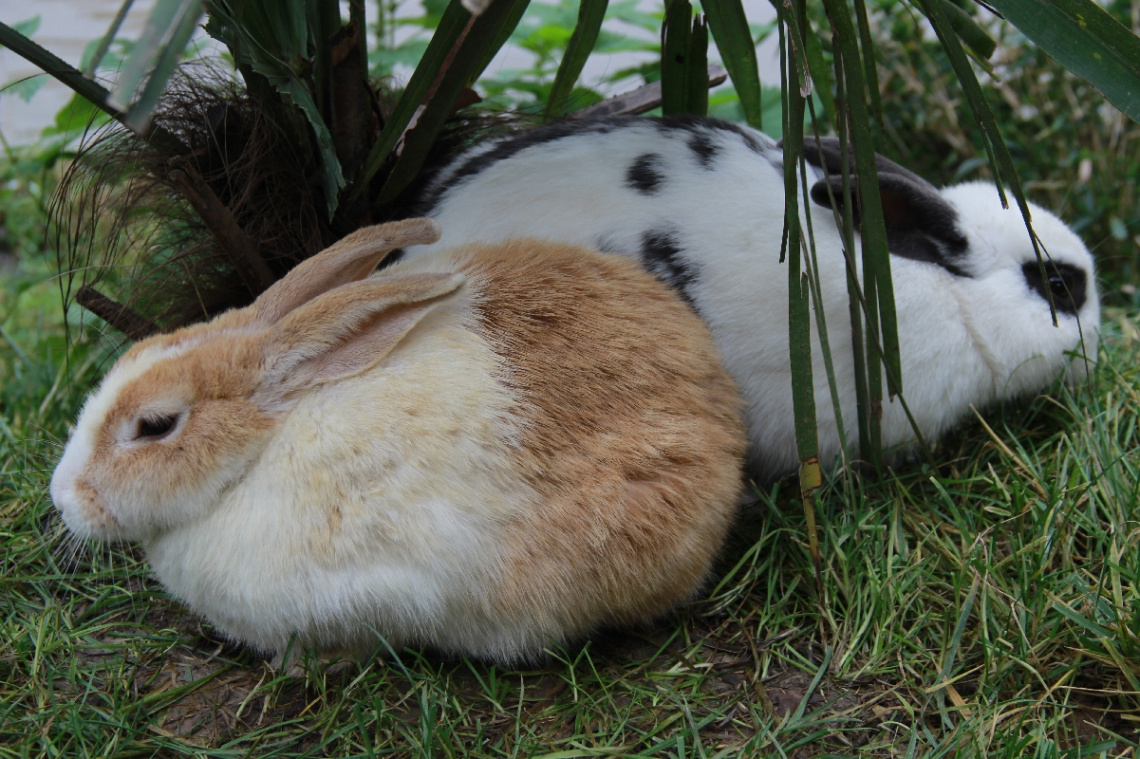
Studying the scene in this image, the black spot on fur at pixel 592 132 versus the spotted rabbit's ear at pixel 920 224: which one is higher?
the black spot on fur at pixel 592 132

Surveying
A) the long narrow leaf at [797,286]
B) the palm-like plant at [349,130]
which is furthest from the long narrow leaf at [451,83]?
the long narrow leaf at [797,286]

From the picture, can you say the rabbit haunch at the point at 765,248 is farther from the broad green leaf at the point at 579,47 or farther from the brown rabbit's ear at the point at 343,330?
the brown rabbit's ear at the point at 343,330

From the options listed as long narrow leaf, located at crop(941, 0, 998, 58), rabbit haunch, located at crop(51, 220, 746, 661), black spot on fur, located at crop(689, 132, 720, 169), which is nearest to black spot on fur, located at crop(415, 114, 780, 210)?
black spot on fur, located at crop(689, 132, 720, 169)

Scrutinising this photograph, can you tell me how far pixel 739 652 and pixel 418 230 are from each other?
118 cm

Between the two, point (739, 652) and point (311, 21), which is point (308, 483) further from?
point (311, 21)

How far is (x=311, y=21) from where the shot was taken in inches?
95.3

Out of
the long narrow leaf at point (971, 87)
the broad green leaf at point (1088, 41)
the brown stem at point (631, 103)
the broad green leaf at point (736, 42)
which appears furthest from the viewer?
the brown stem at point (631, 103)

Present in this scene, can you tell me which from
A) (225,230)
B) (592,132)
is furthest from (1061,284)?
(225,230)

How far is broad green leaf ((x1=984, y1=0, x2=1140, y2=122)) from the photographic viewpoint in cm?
183

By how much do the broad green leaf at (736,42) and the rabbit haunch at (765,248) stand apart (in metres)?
0.14

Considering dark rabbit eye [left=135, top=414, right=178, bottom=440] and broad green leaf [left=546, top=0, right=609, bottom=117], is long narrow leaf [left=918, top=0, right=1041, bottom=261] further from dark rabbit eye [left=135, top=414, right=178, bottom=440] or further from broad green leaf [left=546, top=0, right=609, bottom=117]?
dark rabbit eye [left=135, top=414, right=178, bottom=440]

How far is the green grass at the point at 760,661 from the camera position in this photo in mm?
1839

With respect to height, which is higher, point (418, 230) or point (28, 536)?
point (418, 230)

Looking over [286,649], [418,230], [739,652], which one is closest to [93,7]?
[418,230]
